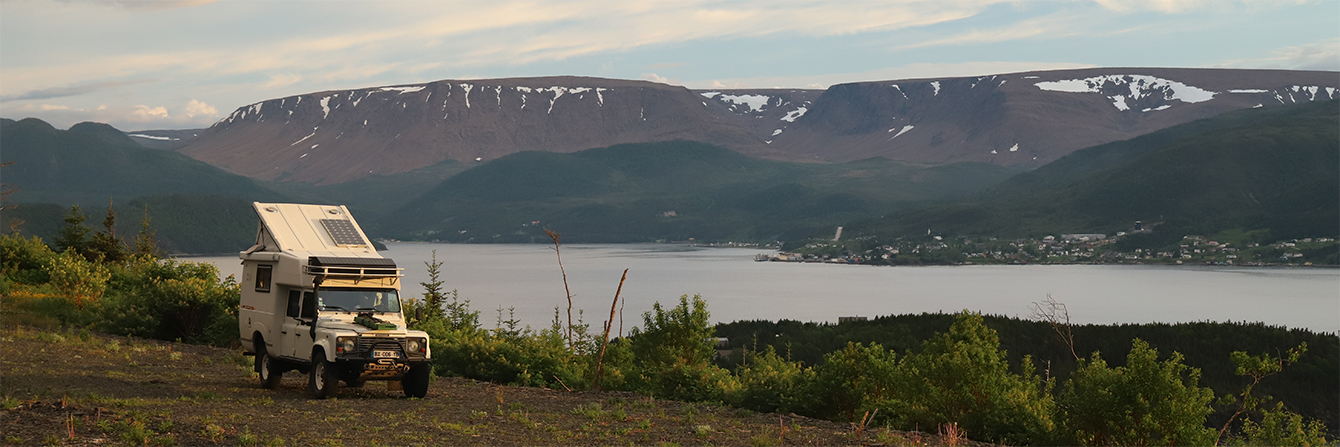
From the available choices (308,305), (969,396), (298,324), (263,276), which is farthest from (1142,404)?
(263,276)

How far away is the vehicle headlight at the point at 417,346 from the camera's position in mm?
15555

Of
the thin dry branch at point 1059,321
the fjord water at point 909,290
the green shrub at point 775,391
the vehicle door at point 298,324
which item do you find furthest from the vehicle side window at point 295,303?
the fjord water at point 909,290

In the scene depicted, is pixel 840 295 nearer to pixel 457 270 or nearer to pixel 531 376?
pixel 457 270

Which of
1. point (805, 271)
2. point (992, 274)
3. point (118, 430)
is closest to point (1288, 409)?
point (118, 430)

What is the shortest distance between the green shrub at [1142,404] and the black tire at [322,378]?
1053 cm

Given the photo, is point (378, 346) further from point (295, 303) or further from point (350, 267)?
point (295, 303)

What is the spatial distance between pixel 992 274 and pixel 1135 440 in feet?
549

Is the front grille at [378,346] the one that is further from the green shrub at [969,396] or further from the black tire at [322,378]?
the green shrub at [969,396]

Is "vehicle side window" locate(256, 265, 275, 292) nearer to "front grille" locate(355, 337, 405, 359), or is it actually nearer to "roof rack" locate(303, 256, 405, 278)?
"roof rack" locate(303, 256, 405, 278)

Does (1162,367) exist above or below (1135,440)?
above

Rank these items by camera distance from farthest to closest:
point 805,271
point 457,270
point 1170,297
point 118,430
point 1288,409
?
point 805,271, point 457,270, point 1170,297, point 1288,409, point 118,430

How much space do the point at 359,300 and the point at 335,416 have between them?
3227 millimetres

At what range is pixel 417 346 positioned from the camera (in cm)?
1562

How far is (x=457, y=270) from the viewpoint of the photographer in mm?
169625
